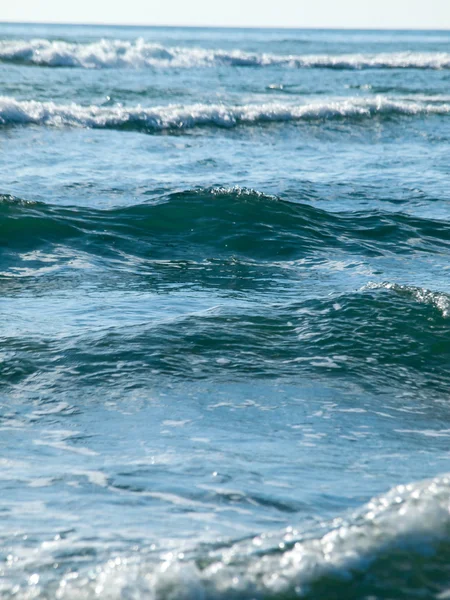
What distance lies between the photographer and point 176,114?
55.3 ft

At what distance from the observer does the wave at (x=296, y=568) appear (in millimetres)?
2422

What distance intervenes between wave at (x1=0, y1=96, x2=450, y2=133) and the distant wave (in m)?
13.7

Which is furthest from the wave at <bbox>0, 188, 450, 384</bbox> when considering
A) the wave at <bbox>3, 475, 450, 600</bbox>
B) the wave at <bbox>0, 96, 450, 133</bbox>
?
the wave at <bbox>0, 96, 450, 133</bbox>

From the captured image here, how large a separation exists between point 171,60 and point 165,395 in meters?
31.5

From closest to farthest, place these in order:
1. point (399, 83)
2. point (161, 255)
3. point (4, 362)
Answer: point (4, 362)
point (161, 255)
point (399, 83)

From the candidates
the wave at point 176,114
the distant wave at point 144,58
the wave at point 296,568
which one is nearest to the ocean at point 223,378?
the wave at point 296,568

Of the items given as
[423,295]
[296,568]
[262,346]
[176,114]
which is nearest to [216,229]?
[423,295]

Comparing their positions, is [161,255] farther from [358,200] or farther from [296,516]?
[296,516]

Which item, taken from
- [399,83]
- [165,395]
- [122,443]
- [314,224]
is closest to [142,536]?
[122,443]

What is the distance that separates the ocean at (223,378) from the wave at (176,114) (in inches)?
150

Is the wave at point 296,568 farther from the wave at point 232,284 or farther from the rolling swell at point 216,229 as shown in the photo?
the rolling swell at point 216,229

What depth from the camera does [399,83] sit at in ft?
93.1

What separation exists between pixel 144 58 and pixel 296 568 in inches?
1254

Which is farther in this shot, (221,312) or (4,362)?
(221,312)
